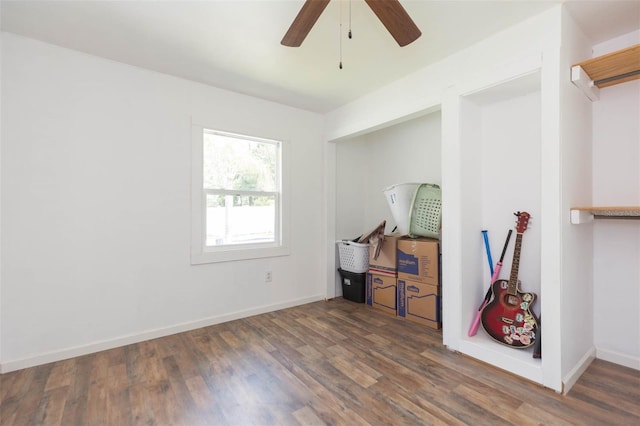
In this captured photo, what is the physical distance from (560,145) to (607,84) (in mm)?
845

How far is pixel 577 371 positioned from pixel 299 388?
1875 mm

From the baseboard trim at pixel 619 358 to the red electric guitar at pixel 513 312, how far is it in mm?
639

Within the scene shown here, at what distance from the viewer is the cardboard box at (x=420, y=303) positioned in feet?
9.38

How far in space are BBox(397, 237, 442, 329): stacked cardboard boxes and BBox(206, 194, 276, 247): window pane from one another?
1553 mm

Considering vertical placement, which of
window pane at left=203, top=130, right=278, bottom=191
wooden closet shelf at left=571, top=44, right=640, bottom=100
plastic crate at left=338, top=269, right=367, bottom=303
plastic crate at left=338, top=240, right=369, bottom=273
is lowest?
plastic crate at left=338, top=269, right=367, bottom=303

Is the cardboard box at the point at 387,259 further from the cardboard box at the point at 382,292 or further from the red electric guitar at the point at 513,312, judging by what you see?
the red electric guitar at the point at 513,312

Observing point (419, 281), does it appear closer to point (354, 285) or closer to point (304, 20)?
point (354, 285)

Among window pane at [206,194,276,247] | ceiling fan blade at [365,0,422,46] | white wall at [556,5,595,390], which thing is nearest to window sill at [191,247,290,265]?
window pane at [206,194,276,247]

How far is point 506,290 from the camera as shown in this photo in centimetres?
232

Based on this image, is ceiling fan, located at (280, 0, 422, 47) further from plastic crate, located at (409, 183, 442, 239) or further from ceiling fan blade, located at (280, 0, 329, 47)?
plastic crate, located at (409, 183, 442, 239)

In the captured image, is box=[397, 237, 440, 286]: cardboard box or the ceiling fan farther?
box=[397, 237, 440, 286]: cardboard box

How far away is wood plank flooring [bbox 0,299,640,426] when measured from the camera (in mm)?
1652

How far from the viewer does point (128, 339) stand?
101 inches

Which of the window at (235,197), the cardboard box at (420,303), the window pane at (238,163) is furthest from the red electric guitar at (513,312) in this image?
the window pane at (238,163)
